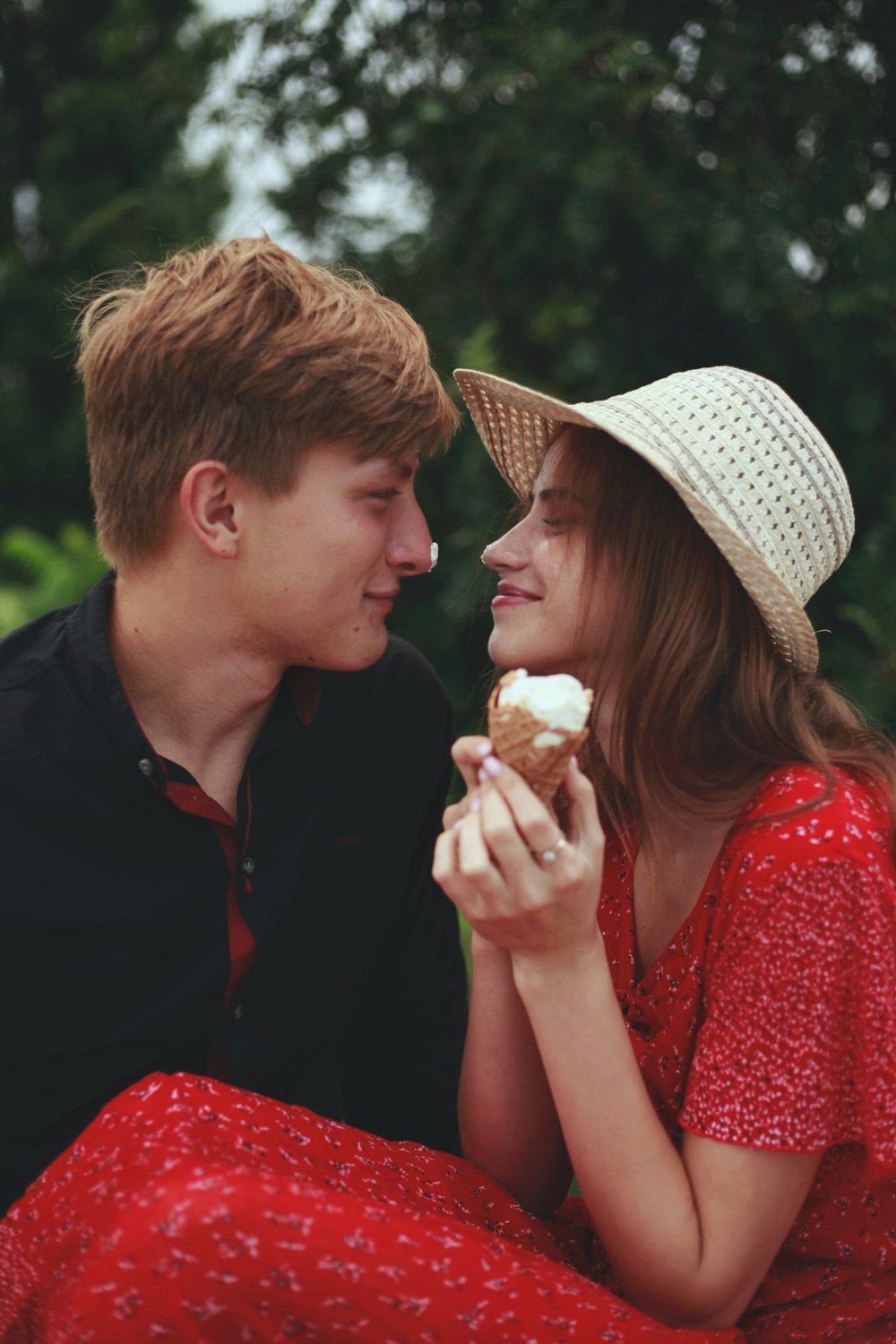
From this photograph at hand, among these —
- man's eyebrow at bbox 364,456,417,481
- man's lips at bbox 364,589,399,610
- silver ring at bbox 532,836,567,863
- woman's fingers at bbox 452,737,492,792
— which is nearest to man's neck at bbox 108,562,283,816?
man's lips at bbox 364,589,399,610

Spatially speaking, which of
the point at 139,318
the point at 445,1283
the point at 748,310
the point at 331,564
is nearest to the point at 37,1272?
the point at 445,1283

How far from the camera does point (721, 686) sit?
2393mm

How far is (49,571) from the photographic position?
251 inches

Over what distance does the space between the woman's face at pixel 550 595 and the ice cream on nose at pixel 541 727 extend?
1.22ft

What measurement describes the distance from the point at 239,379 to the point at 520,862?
116cm

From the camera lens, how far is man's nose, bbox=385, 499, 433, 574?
8.72 ft

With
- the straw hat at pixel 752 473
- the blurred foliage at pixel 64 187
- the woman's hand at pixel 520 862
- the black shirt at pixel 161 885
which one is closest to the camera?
the woman's hand at pixel 520 862

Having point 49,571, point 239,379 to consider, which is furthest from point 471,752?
point 49,571

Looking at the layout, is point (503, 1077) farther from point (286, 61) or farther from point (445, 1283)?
point (286, 61)

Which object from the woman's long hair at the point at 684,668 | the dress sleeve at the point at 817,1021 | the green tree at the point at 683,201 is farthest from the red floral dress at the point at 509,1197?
the green tree at the point at 683,201

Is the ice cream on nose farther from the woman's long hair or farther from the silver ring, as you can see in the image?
the woman's long hair

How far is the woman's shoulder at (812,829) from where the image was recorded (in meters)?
2.00

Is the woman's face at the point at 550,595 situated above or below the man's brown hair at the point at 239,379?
below

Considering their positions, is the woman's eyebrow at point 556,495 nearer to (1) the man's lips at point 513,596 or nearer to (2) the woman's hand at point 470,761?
(1) the man's lips at point 513,596
